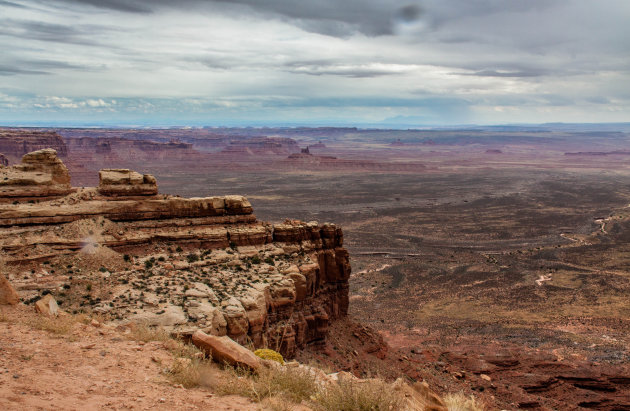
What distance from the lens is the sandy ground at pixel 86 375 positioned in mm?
7304

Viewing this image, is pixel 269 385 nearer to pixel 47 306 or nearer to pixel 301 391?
pixel 301 391

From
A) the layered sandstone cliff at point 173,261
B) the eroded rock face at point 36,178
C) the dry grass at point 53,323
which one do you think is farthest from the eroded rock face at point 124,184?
the dry grass at point 53,323

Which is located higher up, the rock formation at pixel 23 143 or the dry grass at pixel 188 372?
the rock formation at pixel 23 143

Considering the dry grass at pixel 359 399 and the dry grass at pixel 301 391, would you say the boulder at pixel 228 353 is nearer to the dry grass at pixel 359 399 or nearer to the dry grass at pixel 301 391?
the dry grass at pixel 301 391

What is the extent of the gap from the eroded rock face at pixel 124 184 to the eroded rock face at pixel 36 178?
5.58 ft

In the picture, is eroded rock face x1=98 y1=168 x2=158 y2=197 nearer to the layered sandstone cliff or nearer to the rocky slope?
the layered sandstone cliff

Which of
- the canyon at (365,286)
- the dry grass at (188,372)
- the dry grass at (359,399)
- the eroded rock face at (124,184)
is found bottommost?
the canyon at (365,286)

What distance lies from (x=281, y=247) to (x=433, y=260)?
111 feet

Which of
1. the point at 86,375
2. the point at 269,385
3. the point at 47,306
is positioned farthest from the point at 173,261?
the point at 269,385

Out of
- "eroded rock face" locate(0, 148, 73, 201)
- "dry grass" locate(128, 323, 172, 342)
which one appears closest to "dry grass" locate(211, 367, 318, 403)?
"dry grass" locate(128, 323, 172, 342)

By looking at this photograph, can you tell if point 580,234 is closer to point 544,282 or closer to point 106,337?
point 544,282

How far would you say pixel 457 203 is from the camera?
309 feet

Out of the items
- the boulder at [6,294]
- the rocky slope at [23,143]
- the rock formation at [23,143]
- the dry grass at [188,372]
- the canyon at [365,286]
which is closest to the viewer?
the dry grass at [188,372]

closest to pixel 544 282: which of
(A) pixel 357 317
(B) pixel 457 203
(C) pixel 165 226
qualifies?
(A) pixel 357 317
